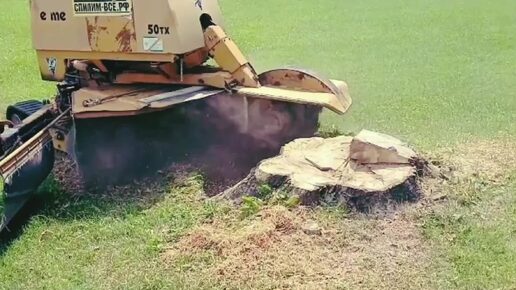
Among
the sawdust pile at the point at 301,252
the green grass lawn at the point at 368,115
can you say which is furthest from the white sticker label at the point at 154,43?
the sawdust pile at the point at 301,252

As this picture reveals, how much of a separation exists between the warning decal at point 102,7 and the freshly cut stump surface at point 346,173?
155cm

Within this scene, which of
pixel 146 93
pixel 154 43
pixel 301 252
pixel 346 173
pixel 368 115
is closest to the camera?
pixel 301 252

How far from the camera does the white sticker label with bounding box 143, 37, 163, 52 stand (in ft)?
17.9

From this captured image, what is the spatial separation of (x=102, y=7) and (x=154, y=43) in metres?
0.47

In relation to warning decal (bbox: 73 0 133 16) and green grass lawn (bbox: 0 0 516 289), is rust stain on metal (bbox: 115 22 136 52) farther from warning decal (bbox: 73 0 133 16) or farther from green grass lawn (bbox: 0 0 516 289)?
green grass lawn (bbox: 0 0 516 289)

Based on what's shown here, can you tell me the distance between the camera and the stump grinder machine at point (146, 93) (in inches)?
215

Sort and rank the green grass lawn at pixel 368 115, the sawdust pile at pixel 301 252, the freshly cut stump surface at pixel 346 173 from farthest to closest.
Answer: the freshly cut stump surface at pixel 346 173 → the green grass lawn at pixel 368 115 → the sawdust pile at pixel 301 252

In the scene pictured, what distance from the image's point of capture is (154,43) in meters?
5.48

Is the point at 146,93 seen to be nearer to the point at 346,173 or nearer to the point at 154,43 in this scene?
the point at 154,43

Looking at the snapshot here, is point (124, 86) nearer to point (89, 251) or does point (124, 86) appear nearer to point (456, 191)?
point (89, 251)

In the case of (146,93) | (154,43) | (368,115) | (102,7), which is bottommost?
(368,115)

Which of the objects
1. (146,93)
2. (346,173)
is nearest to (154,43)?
(146,93)

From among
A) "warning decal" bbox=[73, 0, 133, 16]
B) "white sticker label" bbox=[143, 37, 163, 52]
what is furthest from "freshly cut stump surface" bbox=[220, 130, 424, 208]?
"warning decal" bbox=[73, 0, 133, 16]

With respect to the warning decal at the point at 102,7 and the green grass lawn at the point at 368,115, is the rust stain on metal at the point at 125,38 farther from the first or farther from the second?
the green grass lawn at the point at 368,115
